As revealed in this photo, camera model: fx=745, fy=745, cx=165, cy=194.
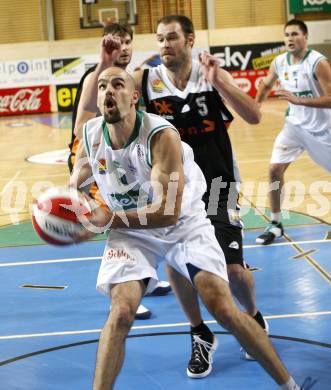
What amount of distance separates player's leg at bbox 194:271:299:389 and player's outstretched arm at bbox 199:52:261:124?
1.43 meters

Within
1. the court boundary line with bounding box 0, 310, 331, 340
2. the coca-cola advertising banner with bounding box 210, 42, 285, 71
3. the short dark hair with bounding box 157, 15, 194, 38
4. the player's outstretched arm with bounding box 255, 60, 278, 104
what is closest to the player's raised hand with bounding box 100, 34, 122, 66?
the short dark hair with bounding box 157, 15, 194, 38

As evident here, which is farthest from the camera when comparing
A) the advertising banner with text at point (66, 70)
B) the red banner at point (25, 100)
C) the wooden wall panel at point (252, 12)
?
the wooden wall panel at point (252, 12)

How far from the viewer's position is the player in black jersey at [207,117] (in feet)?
15.3

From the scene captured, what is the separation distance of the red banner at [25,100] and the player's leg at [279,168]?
46.7 ft

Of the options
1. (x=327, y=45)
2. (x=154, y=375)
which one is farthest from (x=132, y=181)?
(x=327, y=45)

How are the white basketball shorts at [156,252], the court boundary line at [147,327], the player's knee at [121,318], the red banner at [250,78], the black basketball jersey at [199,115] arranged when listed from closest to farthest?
the player's knee at [121,318], the white basketball shorts at [156,252], the black basketball jersey at [199,115], the court boundary line at [147,327], the red banner at [250,78]

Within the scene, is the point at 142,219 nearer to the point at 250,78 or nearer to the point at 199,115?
the point at 199,115

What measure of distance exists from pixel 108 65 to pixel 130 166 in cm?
131

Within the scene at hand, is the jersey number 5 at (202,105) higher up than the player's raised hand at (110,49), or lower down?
lower down

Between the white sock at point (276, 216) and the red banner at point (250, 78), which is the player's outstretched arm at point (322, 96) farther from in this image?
the red banner at point (250, 78)

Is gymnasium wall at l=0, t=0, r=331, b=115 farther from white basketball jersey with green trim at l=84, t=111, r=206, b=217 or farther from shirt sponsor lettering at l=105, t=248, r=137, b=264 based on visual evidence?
shirt sponsor lettering at l=105, t=248, r=137, b=264

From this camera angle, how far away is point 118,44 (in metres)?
5.06

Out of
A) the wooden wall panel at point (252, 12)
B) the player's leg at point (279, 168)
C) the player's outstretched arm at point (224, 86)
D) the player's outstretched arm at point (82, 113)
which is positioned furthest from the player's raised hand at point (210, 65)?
the wooden wall panel at point (252, 12)

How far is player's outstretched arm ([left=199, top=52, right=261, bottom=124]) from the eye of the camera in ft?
15.3
